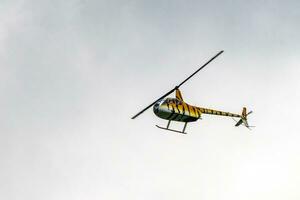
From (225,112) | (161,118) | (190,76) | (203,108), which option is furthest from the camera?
(225,112)

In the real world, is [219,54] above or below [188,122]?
above

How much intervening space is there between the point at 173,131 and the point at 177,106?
321cm

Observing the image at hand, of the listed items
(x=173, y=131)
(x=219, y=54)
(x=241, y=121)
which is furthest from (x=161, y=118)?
(x=241, y=121)

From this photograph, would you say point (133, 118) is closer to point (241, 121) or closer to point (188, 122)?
point (188, 122)

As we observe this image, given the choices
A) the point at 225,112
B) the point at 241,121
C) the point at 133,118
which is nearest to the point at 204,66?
the point at 133,118

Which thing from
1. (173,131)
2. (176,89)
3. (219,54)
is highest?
(219,54)

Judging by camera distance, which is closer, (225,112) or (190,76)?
(190,76)

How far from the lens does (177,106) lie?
55.3m

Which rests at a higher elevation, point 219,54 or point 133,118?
point 219,54

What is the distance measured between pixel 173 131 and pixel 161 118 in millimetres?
2181

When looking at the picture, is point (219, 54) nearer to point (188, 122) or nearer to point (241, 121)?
point (188, 122)

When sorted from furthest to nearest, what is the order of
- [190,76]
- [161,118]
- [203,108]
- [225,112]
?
[225,112] → [203,108] → [161,118] → [190,76]

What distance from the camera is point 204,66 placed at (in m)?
51.8

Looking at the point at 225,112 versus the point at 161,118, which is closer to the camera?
the point at 161,118
